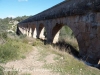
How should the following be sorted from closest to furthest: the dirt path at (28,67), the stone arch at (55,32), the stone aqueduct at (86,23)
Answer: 1. the dirt path at (28,67)
2. the stone aqueduct at (86,23)
3. the stone arch at (55,32)

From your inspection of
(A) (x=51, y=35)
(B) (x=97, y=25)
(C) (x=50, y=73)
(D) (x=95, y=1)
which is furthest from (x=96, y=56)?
(A) (x=51, y=35)

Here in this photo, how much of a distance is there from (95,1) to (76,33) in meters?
2.02

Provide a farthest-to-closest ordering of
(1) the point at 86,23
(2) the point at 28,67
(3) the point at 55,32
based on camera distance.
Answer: (3) the point at 55,32, (1) the point at 86,23, (2) the point at 28,67

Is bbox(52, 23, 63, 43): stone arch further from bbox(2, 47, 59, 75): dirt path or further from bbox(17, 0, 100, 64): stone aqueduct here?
bbox(2, 47, 59, 75): dirt path

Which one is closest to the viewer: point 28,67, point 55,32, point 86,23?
point 28,67

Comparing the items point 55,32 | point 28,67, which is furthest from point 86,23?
point 55,32

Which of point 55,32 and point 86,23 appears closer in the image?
point 86,23

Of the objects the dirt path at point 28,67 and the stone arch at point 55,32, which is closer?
the dirt path at point 28,67

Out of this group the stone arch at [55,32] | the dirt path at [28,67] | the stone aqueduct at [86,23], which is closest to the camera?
the dirt path at [28,67]

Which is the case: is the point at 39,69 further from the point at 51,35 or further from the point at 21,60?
the point at 51,35

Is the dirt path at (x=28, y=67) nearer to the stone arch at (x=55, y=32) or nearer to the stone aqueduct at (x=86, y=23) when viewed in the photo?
the stone aqueduct at (x=86, y=23)

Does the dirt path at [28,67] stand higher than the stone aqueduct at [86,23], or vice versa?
the stone aqueduct at [86,23]

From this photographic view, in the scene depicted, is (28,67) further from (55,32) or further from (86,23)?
(55,32)

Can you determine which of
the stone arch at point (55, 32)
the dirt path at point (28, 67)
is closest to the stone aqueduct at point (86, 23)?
the dirt path at point (28, 67)
